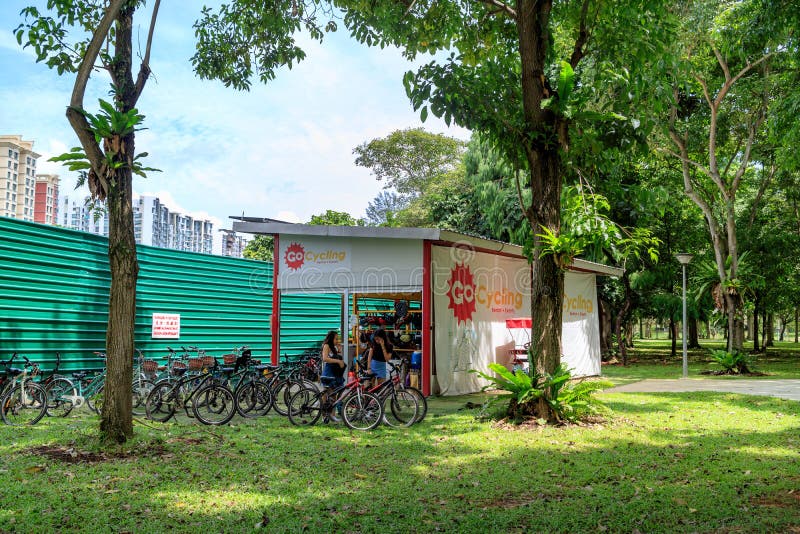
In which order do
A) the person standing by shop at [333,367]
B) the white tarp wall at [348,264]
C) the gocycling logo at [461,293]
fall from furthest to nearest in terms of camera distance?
the gocycling logo at [461,293] → the white tarp wall at [348,264] → the person standing by shop at [333,367]

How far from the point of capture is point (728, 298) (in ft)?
66.4

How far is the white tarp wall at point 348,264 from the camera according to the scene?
13.4 meters

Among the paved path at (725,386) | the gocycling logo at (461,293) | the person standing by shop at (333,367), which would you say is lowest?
the paved path at (725,386)

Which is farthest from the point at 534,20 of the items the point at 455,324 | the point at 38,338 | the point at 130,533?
the point at 38,338

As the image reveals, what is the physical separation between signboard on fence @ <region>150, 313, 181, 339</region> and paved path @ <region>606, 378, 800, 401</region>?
9357mm

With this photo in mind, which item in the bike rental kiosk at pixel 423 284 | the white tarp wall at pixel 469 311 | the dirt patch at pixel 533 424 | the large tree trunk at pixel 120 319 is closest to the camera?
the large tree trunk at pixel 120 319

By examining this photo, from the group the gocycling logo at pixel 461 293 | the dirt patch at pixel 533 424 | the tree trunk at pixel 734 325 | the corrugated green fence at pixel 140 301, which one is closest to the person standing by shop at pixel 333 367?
the dirt patch at pixel 533 424

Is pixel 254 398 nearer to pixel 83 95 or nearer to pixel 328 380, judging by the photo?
pixel 328 380

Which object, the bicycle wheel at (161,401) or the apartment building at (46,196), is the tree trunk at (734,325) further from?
the apartment building at (46,196)

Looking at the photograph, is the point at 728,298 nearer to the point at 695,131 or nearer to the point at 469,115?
the point at 695,131

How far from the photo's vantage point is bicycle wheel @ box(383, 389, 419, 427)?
966 cm

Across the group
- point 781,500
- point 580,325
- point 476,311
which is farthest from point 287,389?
point 580,325

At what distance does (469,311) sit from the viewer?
1455 centimetres

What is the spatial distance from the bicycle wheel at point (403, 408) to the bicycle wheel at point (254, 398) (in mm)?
2092
